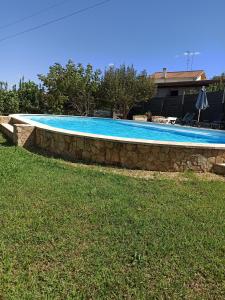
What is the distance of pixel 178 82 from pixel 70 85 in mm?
14321

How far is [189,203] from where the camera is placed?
17.9 ft

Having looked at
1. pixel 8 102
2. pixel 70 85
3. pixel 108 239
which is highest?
pixel 70 85

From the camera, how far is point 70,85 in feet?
79.0

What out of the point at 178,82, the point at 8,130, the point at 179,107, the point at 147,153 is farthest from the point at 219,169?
the point at 178,82

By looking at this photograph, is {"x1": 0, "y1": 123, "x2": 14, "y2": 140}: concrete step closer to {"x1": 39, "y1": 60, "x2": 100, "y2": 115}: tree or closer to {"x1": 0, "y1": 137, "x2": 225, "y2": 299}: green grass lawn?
{"x1": 0, "y1": 137, "x2": 225, "y2": 299}: green grass lawn

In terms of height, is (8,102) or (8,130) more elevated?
(8,102)

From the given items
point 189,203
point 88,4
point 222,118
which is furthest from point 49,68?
point 189,203

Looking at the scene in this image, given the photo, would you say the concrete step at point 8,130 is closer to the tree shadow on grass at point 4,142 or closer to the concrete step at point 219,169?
the tree shadow on grass at point 4,142

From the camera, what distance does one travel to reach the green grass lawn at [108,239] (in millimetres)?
3170

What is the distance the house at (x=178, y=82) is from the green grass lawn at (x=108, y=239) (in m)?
25.5

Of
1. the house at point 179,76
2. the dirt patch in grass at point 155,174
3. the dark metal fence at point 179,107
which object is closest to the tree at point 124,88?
the dark metal fence at point 179,107

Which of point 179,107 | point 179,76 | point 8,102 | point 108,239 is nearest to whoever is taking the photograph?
→ point 108,239

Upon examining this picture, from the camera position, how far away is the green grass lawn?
3.17 m

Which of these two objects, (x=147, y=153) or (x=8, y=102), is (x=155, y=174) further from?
(x=8, y=102)
